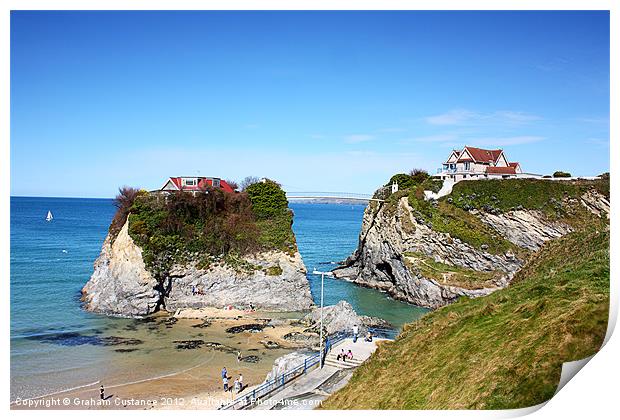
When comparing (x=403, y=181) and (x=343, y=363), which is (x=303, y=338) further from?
(x=403, y=181)

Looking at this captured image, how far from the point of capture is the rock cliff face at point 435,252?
3331 cm

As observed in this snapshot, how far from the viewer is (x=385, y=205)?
137ft

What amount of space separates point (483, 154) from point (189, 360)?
36.2 meters

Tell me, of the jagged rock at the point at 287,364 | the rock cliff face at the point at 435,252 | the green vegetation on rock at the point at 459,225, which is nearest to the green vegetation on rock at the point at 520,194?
the rock cliff face at the point at 435,252

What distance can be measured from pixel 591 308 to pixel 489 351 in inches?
74.1

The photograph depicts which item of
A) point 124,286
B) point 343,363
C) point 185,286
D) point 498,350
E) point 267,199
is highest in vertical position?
point 267,199

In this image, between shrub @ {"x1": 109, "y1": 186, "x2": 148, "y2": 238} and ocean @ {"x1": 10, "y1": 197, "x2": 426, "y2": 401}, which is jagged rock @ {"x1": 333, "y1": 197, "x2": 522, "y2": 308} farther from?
shrub @ {"x1": 109, "y1": 186, "x2": 148, "y2": 238}

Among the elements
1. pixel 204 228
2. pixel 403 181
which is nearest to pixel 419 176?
pixel 403 181

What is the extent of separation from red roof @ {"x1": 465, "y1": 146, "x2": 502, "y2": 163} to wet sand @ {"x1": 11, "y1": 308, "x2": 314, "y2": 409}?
2576 cm

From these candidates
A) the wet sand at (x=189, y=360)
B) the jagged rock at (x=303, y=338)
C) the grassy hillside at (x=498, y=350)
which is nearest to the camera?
the grassy hillside at (x=498, y=350)

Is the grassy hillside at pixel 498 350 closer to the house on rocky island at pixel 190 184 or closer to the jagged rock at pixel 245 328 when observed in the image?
the jagged rock at pixel 245 328

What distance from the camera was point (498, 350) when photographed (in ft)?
29.5

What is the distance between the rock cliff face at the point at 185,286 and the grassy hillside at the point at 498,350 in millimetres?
19353

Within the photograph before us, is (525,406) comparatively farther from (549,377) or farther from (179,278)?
(179,278)
